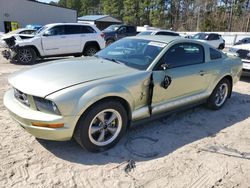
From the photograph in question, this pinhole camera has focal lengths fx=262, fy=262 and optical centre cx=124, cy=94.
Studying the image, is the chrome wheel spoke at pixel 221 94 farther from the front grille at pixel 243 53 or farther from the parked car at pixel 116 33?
the parked car at pixel 116 33

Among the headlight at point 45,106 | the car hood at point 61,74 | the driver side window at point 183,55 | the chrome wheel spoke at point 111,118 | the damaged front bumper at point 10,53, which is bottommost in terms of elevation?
the chrome wheel spoke at point 111,118

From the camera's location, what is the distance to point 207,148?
12.9 ft

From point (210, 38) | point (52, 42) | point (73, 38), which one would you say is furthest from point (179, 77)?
point (210, 38)

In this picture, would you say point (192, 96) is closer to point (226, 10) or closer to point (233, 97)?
point (233, 97)

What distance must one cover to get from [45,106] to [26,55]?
324 inches

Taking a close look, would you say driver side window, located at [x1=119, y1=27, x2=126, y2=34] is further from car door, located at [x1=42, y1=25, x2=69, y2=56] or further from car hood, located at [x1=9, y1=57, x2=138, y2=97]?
car hood, located at [x1=9, y1=57, x2=138, y2=97]

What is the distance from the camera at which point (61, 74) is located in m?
3.60

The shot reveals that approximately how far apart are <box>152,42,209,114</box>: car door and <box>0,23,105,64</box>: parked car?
24.3 feet

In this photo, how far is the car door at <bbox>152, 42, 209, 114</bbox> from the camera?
4.10 metres

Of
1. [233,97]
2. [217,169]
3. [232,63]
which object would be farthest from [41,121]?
[233,97]

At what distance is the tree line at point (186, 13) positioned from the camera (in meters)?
42.1

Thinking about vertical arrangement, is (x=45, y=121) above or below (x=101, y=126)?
above

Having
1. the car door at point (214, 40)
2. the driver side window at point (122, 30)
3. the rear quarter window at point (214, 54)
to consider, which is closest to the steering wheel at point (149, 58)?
the rear quarter window at point (214, 54)

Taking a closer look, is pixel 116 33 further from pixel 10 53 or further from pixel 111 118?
pixel 111 118
